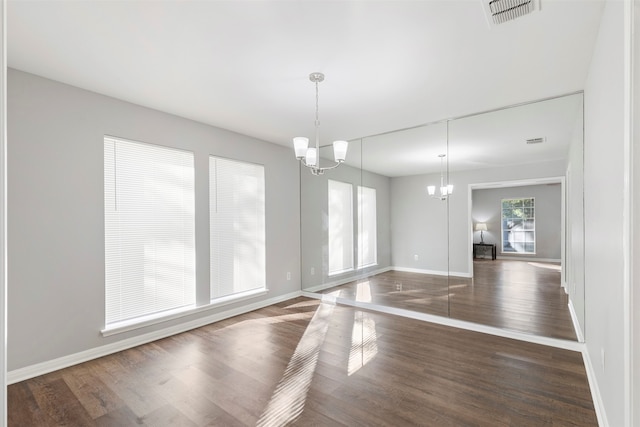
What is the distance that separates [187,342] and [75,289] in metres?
1.22

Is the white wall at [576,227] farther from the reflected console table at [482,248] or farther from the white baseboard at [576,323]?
the reflected console table at [482,248]

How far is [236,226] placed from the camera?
4.36m

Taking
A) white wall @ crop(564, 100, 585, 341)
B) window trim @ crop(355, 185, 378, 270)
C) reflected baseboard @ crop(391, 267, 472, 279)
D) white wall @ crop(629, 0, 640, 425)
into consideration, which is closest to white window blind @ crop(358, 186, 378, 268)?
window trim @ crop(355, 185, 378, 270)

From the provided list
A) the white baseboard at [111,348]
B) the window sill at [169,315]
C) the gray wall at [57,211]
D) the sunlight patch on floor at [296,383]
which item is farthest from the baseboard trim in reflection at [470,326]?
the gray wall at [57,211]

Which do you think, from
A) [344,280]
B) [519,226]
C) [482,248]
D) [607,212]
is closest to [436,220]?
[482,248]

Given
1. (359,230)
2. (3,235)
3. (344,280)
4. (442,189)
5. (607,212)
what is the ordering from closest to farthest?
(3,235) → (607,212) → (442,189) → (359,230) → (344,280)

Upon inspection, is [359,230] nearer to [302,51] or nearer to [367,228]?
[367,228]

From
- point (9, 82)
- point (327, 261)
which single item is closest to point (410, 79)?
point (327, 261)

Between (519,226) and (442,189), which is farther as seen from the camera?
(442,189)

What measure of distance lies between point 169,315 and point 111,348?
0.61m

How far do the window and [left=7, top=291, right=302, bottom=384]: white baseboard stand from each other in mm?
3570

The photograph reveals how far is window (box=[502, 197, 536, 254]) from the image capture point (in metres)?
3.40

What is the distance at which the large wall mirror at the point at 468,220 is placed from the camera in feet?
10.8

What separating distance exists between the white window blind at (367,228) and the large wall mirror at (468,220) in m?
0.02
